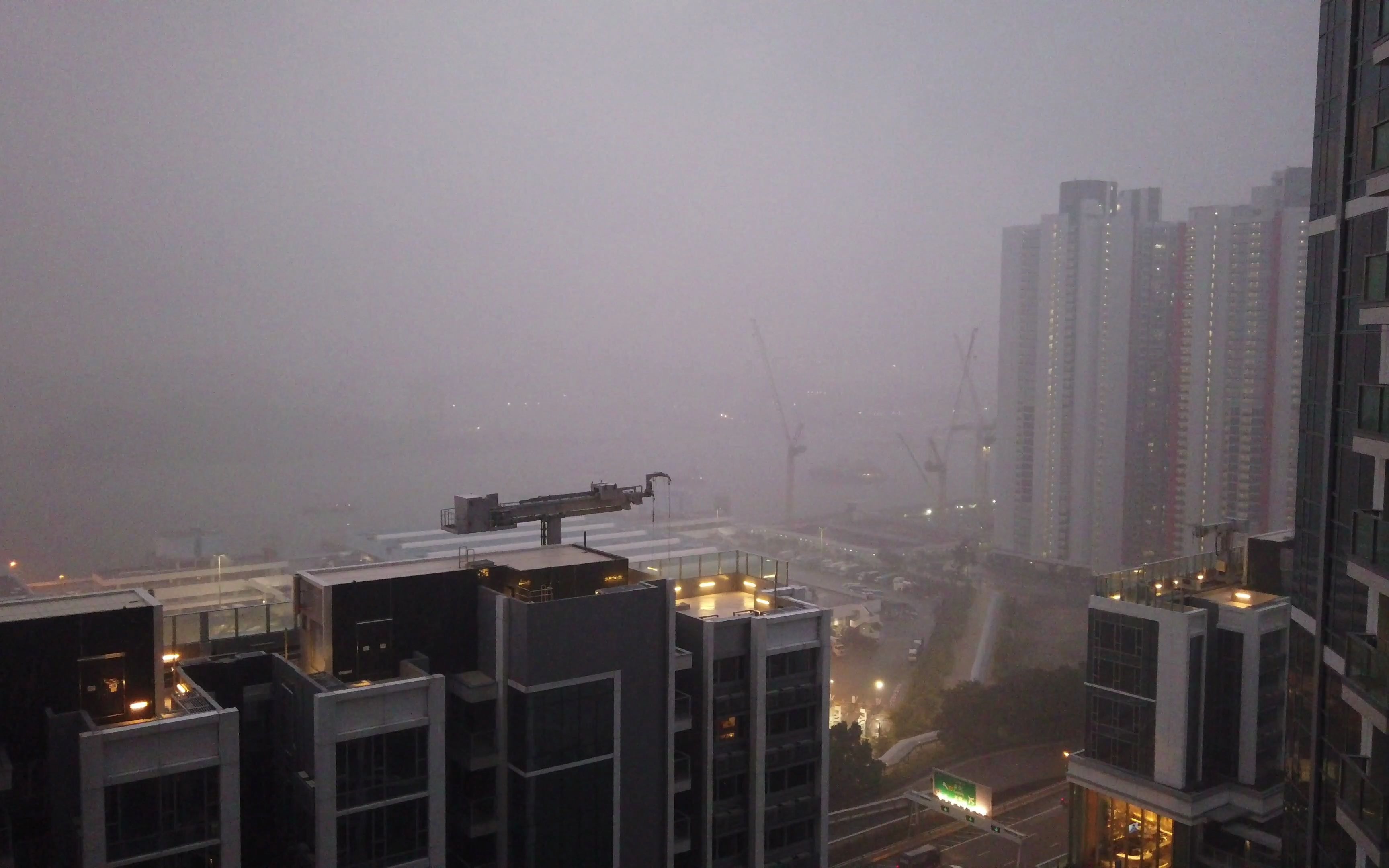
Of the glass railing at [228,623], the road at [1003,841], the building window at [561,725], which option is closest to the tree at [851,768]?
the road at [1003,841]

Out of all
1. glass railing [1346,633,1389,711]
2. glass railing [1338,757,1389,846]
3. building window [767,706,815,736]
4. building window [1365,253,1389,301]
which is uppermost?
building window [1365,253,1389,301]

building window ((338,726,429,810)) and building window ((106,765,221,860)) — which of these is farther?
building window ((338,726,429,810))

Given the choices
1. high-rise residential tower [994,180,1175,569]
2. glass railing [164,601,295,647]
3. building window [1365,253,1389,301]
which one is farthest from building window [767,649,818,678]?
high-rise residential tower [994,180,1175,569]

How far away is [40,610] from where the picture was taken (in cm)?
429

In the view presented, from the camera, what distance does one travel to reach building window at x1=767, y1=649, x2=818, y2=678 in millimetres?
5949

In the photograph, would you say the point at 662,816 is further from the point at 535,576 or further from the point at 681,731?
the point at 535,576

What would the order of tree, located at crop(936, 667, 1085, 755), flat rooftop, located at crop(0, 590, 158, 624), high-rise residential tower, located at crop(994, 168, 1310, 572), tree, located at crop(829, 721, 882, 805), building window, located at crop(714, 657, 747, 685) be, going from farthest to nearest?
high-rise residential tower, located at crop(994, 168, 1310, 572) → tree, located at crop(936, 667, 1085, 755) → tree, located at crop(829, 721, 882, 805) → building window, located at crop(714, 657, 747, 685) → flat rooftop, located at crop(0, 590, 158, 624)

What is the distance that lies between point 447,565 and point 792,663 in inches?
85.8

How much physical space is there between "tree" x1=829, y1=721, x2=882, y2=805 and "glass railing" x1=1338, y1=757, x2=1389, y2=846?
8.01 metres

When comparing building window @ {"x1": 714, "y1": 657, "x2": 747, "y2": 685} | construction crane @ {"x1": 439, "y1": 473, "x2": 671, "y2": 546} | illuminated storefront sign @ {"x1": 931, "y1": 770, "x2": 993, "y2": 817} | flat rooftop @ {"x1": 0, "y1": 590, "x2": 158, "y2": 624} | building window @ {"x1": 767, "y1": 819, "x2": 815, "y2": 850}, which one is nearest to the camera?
flat rooftop @ {"x1": 0, "y1": 590, "x2": 158, "y2": 624}

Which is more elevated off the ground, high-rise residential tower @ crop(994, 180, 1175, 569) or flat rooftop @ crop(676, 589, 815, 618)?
high-rise residential tower @ crop(994, 180, 1175, 569)

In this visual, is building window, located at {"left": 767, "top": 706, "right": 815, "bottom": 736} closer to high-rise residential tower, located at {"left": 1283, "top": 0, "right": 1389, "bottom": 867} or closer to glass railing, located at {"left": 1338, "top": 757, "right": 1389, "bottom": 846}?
high-rise residential tower, located at {"left": 1283, "top": 0, "right": 1389, "bottom": 867}

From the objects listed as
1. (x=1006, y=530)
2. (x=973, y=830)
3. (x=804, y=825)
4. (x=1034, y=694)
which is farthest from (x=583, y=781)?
(x=1006, y=530)

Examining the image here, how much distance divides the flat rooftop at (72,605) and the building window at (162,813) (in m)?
0.79
